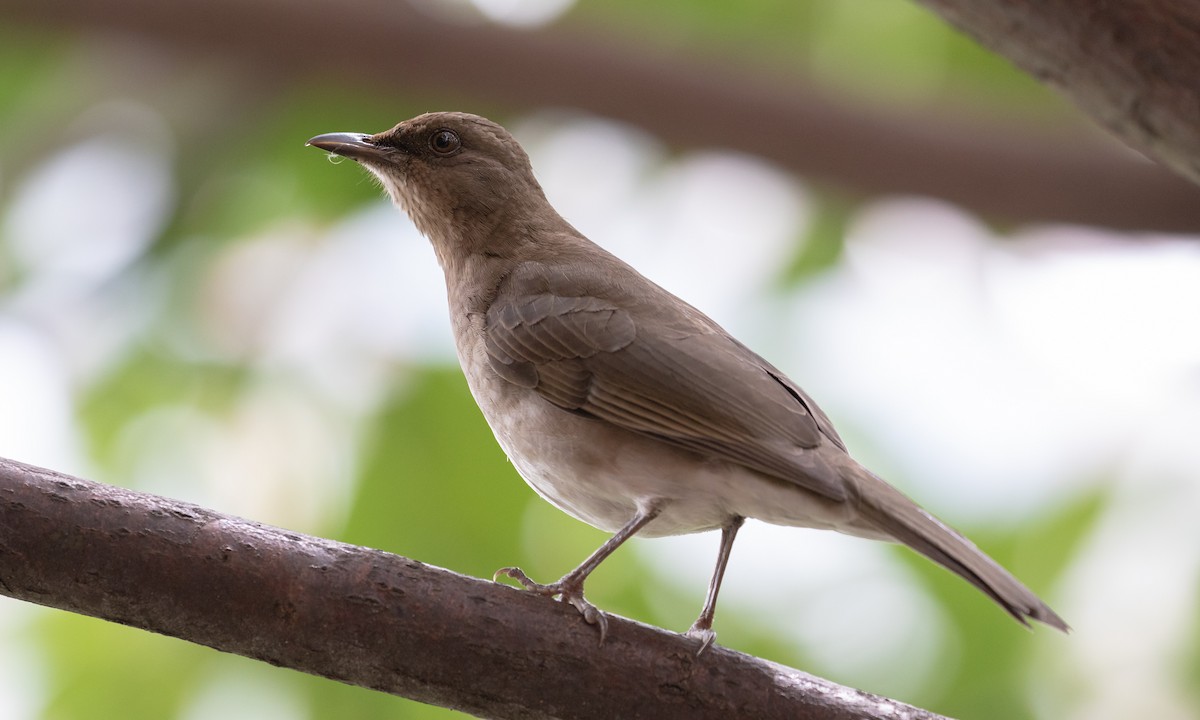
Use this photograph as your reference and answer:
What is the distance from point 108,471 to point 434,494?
→ 166 centimetres

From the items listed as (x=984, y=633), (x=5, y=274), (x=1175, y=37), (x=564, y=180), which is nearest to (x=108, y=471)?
(x=5, y=274)

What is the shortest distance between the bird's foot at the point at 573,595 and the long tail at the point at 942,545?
2.58 ft

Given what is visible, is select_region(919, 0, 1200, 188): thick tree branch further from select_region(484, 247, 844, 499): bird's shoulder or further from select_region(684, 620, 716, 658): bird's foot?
select_region(684, 620, 716, 658): bird's foot

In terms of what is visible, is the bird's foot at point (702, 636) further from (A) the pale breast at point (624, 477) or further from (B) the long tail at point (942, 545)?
(B) the long tail at point (942, 545)

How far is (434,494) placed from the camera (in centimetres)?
605

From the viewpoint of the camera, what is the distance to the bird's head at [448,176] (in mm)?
4527

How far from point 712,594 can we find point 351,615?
1.11 m

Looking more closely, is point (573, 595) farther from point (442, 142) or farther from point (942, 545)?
point (442, 142)

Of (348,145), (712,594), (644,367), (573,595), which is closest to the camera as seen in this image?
(573,595)

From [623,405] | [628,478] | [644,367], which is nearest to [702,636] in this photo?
[628,478]

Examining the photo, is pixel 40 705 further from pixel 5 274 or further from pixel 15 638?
pixel 5 274

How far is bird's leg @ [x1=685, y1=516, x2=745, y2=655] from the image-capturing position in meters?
3.19

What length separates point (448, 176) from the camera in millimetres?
4543

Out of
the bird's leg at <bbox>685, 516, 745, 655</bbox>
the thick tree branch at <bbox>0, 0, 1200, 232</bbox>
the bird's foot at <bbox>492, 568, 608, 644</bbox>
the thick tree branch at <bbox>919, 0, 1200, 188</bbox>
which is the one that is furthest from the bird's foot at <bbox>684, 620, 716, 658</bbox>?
the thick tree branch at <bbox>0, 0, 1200, 232</bbox>
